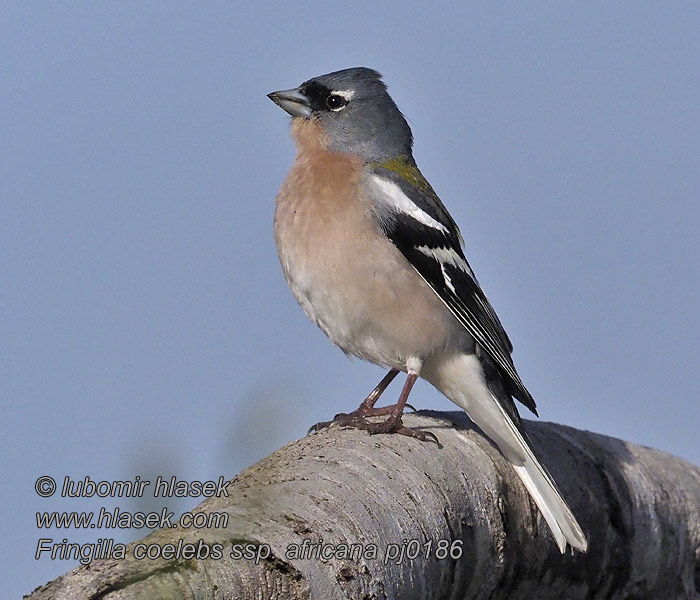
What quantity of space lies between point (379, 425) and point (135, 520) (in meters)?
1.74

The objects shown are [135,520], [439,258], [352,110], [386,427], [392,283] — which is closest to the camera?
[135,520]

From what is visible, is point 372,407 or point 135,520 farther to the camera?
point 372,407

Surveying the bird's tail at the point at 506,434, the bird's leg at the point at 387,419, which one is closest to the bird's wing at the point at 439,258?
the bird's tail at the point at 506,434

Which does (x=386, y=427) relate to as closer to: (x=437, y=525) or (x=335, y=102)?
(x=437, y=525)

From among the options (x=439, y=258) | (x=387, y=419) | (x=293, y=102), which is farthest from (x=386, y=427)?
(x=293, y=102)

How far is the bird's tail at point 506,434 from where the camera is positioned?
4387mm

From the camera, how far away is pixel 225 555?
279 cm

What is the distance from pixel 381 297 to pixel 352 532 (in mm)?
2159

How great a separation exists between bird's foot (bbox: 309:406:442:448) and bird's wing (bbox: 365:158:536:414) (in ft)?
2.11

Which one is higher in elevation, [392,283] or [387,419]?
[392,283]

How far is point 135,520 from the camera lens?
3.20 metres

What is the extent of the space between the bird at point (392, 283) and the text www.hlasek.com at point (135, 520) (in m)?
1.77

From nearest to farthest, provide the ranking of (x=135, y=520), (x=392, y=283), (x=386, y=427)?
1. (x=135, y=520)
2. (x=386, y=427)
3. (x=392, y=283)

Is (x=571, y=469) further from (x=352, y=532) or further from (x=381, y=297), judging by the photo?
(x=352, y=532)
